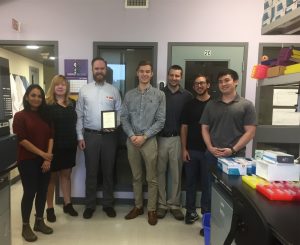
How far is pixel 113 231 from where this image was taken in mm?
2822

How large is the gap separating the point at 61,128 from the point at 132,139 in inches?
28.7

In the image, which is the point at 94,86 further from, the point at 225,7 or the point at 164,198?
the point at 225,7

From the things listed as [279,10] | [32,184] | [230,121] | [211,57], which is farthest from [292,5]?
[32,184]

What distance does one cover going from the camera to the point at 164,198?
10.4 ft

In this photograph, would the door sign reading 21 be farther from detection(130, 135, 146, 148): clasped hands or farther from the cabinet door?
the cabinet door

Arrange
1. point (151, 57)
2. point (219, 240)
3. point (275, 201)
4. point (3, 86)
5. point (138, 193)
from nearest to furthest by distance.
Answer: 1. point (275, 201)
2. point (3, 86)
3. point (219, 240)
4. point (138, 193)
5. point (151, 57)

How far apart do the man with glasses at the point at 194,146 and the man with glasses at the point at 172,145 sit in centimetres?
8

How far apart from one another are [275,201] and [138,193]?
192cm

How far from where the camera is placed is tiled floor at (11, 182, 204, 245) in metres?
2.63

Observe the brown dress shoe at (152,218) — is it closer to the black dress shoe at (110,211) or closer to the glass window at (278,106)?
the black dress shoe at (110,211)

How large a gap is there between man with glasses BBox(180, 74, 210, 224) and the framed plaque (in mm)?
733

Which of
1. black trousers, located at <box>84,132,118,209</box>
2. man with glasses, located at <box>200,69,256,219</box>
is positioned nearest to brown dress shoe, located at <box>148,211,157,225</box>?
black trousers, located at <box>84,132,118,209</box>

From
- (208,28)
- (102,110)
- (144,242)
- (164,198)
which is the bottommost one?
(144,242)

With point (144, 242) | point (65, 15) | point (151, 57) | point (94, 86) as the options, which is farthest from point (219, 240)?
point (65, 15)
